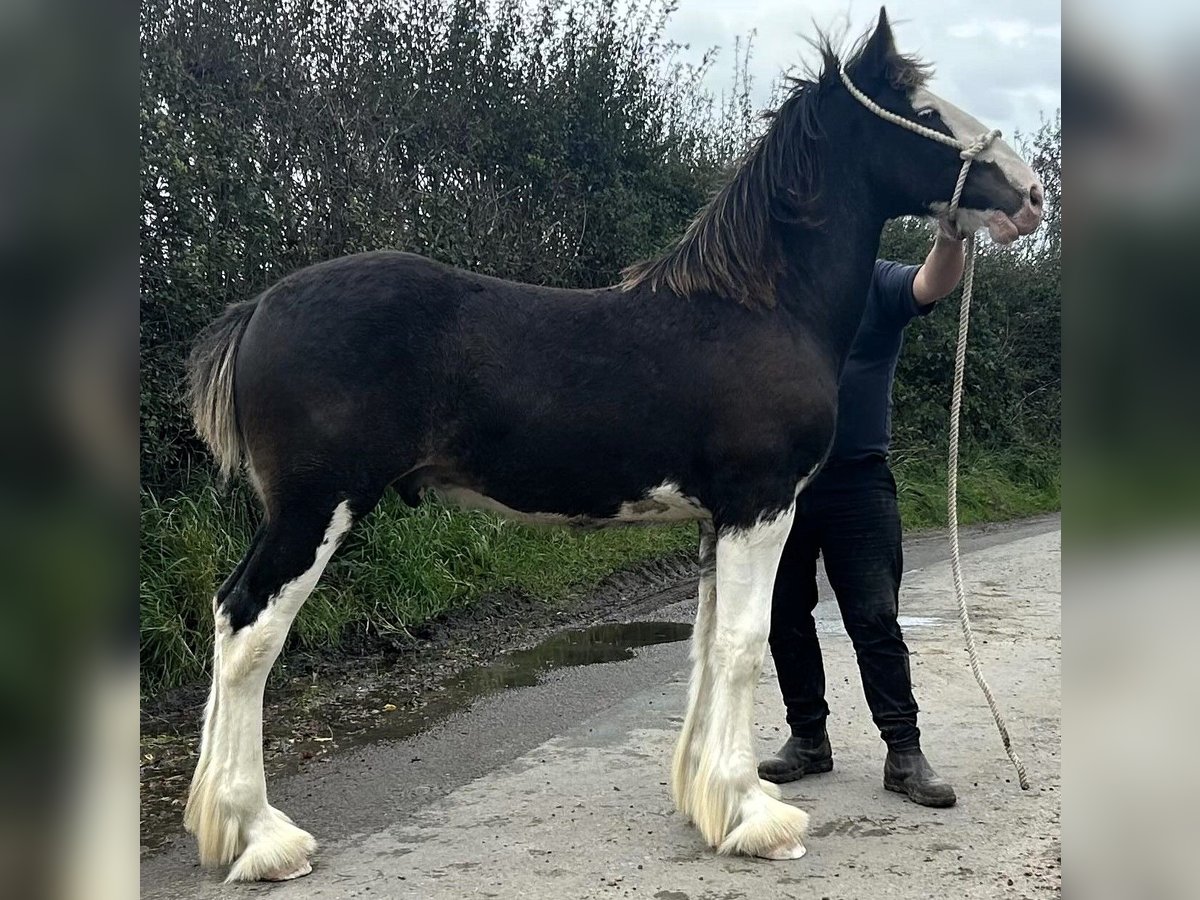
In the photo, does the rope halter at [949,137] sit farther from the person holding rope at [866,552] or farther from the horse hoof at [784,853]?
the horse hoof at [784,853]

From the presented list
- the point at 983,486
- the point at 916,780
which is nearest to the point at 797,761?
the point at 916,780

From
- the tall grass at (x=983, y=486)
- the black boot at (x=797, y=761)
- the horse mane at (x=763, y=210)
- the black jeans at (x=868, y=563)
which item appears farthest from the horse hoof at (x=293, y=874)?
the tall grass at (x=983, y=486)

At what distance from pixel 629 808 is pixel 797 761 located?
0.75 metres

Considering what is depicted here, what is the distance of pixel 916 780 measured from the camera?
338 cm

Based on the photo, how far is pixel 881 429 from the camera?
3.60 meters

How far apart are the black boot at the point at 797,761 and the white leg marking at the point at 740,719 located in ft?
1.87

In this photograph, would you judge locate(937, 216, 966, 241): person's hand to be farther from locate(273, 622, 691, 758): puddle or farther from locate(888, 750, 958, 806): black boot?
locate(273, 622, 691, 758): puddle

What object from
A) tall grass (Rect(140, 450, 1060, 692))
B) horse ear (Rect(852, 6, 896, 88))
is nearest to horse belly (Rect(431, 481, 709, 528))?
horse ear (Rect(852, 6, 896, 88))

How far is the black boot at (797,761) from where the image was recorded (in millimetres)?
3615

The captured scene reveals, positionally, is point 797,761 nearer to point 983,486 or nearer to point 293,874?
point 293,874

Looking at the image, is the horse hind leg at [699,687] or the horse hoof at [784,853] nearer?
the horse hoof at [784,853]

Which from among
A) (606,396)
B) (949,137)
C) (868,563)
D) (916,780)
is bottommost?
(916,780)
